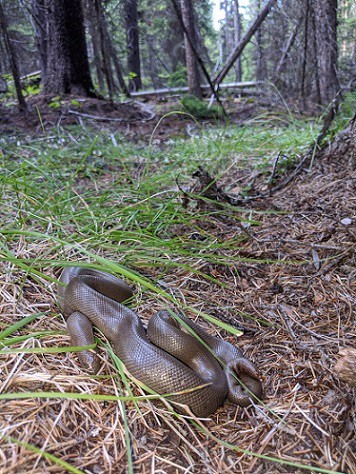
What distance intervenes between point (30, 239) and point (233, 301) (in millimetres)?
1387

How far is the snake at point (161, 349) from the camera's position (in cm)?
170

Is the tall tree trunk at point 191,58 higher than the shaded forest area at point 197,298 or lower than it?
higher

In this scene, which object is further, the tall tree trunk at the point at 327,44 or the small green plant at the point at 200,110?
the small green plant at the point at 200,110

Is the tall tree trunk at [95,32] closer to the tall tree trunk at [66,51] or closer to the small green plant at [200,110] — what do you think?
the tall tree trunk at [66,51]

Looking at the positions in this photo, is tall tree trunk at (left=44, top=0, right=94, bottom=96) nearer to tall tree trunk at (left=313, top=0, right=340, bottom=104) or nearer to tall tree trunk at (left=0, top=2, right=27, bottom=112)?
tall tree trunk at (left=0, top=2, right=27, bottom=112)

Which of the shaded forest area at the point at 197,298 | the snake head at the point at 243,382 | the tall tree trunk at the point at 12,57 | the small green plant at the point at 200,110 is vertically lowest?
the snake head at the point at 243,382

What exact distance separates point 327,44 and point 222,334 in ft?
21.7

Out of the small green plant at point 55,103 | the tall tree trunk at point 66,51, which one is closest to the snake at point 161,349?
the small green plant at point 55,103

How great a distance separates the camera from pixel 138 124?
725 cm

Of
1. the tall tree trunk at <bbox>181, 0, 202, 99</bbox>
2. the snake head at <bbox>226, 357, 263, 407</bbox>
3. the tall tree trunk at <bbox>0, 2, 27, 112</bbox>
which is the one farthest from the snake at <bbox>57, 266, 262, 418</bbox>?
the tall tree trunk at <bbox>181, 0, 202, 99</bbox>

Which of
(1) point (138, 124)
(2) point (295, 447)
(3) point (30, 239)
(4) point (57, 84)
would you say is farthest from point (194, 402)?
(4) point (57, 84)

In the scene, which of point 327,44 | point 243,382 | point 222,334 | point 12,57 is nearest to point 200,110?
point 327,44

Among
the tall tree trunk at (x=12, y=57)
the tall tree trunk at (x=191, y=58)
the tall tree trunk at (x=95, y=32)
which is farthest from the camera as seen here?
the tall tree trunk at (x=191, y=58)

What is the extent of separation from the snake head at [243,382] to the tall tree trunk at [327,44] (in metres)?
5.91
